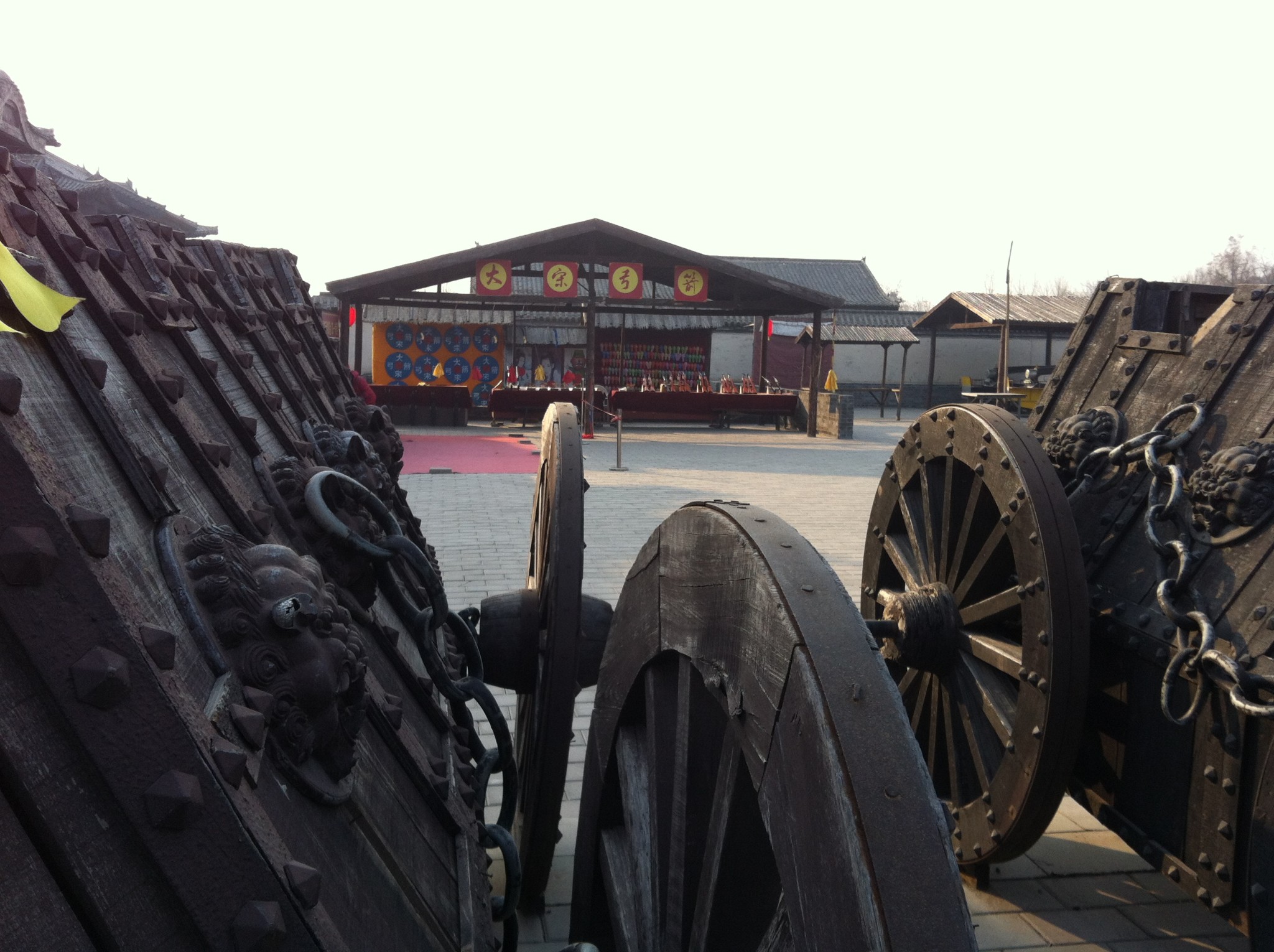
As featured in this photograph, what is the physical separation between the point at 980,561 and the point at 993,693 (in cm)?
38

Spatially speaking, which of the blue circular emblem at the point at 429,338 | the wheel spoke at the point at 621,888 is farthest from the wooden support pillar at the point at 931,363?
the wheel spoke at the point at 621,888

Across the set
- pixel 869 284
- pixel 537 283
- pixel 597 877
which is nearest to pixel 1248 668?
pixel 597 877

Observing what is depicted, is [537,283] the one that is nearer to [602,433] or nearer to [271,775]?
[602,433]

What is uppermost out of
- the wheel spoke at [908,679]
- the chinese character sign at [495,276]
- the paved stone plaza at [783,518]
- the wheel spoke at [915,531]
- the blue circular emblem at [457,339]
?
the chinese character sign at [495,276]

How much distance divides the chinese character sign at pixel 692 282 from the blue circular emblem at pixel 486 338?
7.23 metres

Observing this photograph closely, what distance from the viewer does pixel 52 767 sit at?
949 millimetres

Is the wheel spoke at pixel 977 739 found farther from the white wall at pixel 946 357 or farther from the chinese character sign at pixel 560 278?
the white wall at pixel 946 357

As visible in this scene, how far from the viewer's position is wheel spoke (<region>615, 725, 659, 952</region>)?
165 cm

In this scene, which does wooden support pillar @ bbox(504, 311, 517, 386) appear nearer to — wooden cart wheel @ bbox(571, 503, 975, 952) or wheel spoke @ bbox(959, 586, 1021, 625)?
wheel spoke @ bbox(959, 586, 1021, 625)

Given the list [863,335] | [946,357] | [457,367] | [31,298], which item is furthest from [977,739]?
[946,357]

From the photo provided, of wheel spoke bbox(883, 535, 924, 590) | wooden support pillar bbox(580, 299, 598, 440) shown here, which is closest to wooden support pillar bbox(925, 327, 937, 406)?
wooden support pillar bbox(580, 299, 598, 440)

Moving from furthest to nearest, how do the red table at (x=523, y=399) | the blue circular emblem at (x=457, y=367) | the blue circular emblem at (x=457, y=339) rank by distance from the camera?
the blue circular emblem at (x=457, y=367)
the blue circular emblem at (x=457, y=339)
the red table at (x=523, y=399)

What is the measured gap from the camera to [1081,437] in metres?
3.14

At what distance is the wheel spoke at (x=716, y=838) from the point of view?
4.19 ft
